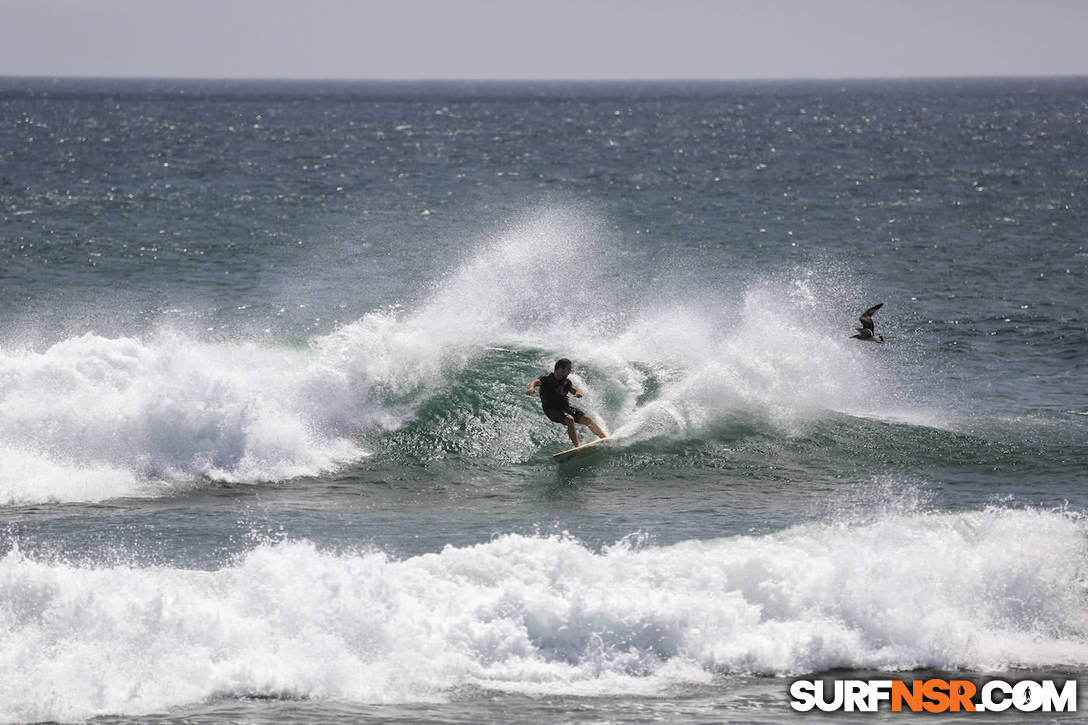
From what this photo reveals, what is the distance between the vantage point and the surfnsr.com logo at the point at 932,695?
11017 millimetres

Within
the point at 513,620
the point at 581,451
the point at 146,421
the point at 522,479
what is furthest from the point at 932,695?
the point at 146,421

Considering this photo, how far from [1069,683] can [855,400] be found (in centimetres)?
950

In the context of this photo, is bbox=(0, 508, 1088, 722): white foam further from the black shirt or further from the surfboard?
the black shirt

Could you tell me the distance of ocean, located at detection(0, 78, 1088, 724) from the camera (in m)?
11.5

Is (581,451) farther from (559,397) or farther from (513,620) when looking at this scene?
(513,620)

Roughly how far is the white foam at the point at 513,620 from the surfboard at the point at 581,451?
13.6 ft

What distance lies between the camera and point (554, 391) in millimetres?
17594

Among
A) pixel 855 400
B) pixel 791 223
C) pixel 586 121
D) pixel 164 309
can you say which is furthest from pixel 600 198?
pixel 586 121

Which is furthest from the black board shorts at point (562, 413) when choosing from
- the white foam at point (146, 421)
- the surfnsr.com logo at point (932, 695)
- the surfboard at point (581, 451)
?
the surfnsr.com logo at point (932, 695)

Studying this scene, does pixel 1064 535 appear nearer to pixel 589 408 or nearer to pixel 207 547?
pixel 589 408

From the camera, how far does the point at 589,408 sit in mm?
19391

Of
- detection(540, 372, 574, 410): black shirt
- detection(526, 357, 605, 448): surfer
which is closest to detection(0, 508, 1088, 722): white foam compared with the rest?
detection(526, 357, 605, 448): surfer

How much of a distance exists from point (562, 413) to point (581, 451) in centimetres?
60

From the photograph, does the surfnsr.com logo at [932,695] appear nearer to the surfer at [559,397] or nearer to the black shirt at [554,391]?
the surfer at [559,397]
